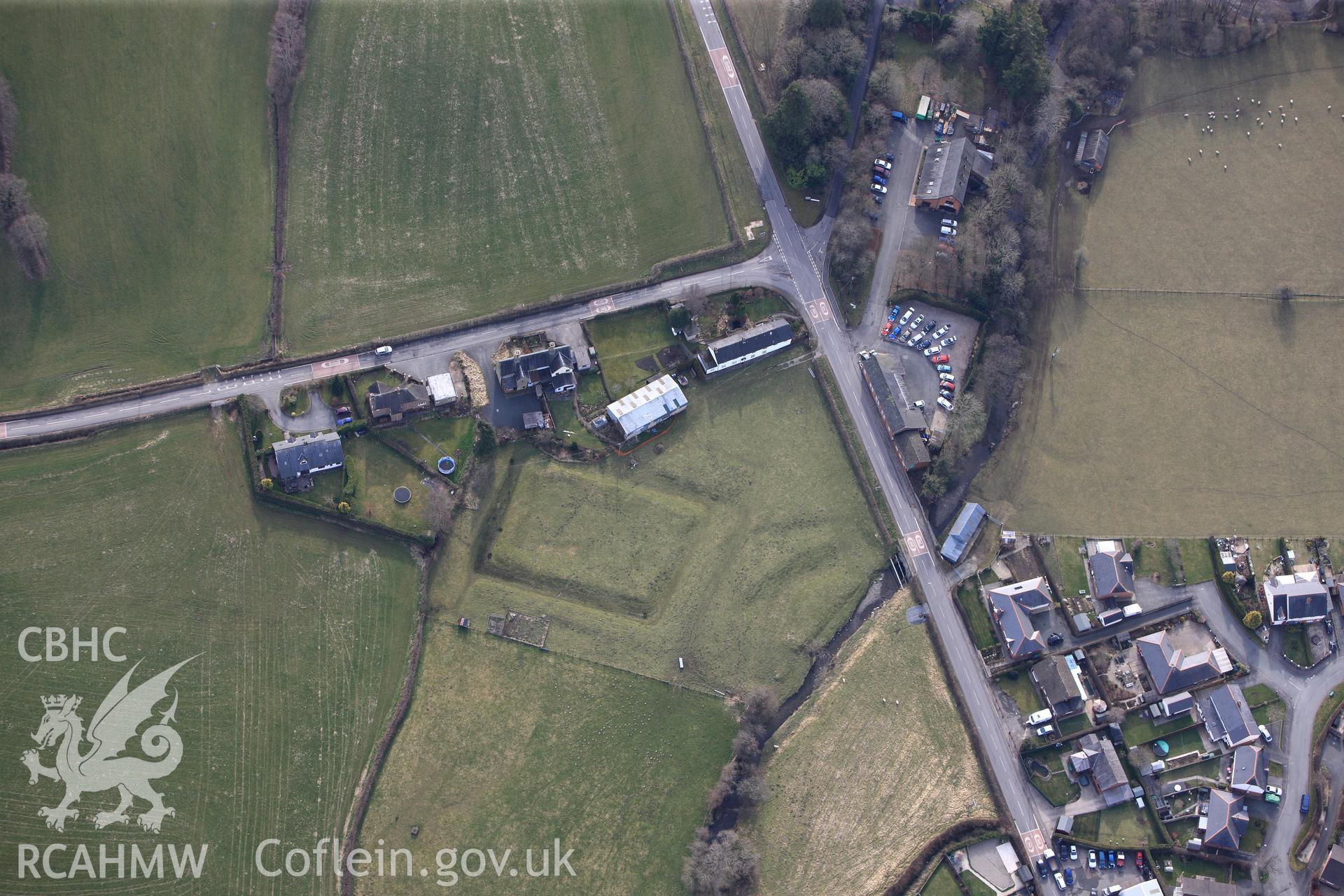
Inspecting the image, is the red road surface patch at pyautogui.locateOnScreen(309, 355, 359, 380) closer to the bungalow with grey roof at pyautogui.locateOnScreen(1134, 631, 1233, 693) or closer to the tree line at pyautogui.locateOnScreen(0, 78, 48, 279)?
the tree line at pyautogui.locateOnScreen(0, 78, 48, 279)

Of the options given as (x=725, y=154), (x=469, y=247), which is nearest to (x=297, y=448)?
(x=469, y=247)

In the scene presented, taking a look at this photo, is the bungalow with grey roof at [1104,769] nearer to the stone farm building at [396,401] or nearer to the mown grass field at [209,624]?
the mown grass field at [209,624]

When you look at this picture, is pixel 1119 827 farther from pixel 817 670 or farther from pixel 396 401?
pixel 396 401

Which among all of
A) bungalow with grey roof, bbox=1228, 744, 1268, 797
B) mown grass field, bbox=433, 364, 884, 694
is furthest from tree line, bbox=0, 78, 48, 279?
bungalow with grey roof, bbox=1228, 744, 1268, 797

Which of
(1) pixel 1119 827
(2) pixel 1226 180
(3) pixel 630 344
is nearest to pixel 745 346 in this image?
(3) pixel 630 344

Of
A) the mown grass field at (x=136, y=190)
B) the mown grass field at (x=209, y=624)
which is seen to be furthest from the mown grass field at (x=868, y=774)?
the mown grass field at (x=136, y=190)

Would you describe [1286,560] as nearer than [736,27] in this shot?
Yes

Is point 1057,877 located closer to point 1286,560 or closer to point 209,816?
point 1286,560
